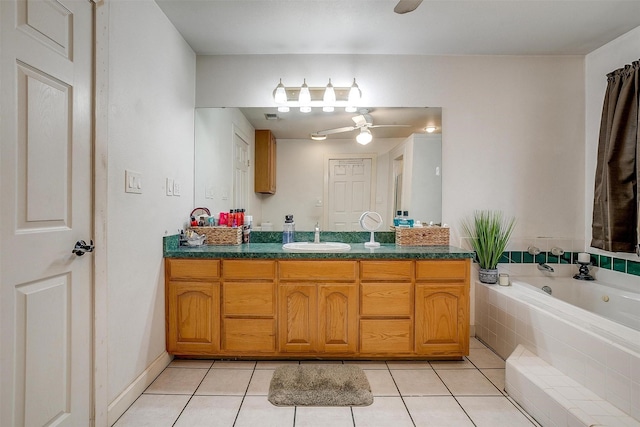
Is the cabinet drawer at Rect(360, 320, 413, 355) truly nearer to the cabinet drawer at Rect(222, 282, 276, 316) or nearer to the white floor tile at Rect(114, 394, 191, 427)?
the cabinet drawer at Rect(222, 282, 276, 316)

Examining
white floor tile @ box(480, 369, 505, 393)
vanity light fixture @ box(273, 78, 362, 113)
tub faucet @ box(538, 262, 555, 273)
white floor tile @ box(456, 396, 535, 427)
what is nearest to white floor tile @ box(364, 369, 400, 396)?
white floor tile @ box(456, 396, 535, 427)

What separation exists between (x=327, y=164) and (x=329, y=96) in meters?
0.54

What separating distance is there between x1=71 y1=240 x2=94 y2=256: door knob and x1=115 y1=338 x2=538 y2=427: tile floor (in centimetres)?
91

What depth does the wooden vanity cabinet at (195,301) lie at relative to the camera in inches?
86.4

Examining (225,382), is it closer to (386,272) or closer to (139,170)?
(386,272)

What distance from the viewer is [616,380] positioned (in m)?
1.46

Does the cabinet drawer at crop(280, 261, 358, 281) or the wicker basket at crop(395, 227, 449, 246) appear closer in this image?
the cabinet drawer at crop(280, 261, 358, 281)

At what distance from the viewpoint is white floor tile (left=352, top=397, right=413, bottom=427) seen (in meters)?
1.63

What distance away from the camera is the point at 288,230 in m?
2.68

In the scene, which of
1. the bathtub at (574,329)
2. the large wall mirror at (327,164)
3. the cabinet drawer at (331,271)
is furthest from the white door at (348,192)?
the bathtub at (574,329)

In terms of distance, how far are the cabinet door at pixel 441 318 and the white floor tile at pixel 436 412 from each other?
14.9 inches

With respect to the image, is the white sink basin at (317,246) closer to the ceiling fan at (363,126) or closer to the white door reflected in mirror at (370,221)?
the white door reflected in mirror at (370,221)

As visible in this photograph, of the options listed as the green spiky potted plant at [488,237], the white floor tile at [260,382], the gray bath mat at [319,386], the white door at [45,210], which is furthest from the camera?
the green spiky potted plant at [488,237]

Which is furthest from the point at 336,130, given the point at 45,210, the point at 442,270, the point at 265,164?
the point at 45,210
